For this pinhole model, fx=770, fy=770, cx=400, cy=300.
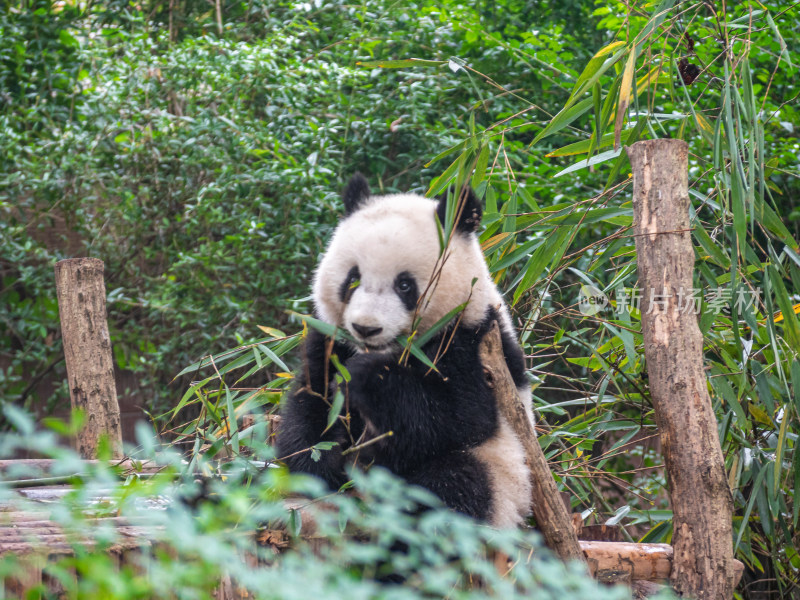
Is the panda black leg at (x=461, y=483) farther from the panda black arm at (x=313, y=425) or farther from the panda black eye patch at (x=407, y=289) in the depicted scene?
the panda black eye patch at (x=407, y=289)

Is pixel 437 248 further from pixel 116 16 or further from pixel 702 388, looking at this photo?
pixel 116 16

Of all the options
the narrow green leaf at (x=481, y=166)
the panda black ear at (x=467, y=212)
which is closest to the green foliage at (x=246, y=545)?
the panda black ear at (x=467, y=212)

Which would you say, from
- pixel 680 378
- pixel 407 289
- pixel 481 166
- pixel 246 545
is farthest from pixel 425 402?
pixel 481 166

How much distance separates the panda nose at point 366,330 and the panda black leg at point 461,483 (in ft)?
1.26

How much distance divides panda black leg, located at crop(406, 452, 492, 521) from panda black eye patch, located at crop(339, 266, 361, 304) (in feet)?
1.72

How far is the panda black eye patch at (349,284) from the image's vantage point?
85.7 inches

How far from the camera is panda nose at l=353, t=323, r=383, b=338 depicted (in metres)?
2.01

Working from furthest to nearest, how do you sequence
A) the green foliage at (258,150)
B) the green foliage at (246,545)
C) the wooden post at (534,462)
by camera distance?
1. the green foliage at (258,150)
2. the wooden post at (534,462)
3. the green foliage at (246,545)

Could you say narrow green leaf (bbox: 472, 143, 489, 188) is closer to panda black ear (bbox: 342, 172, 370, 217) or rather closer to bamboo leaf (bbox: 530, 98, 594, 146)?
bamboo leaf (bbox: 530, 98, 594, 146)

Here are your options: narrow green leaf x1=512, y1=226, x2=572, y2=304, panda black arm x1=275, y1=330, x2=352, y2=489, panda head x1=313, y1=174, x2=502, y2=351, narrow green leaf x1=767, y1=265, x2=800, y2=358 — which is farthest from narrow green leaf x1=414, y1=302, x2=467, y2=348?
narrow green leaf x1=767, y1=265, x2=800, y2=358

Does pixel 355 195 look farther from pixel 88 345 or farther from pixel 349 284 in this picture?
pixel 88 345

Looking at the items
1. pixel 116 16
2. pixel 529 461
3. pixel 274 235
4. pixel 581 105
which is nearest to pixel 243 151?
pixel 274 235

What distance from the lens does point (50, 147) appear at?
427 centimetres

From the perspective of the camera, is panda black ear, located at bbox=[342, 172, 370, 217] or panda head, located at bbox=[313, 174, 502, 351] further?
panda black ear, located at bbox=[342, 172, 370, 217]
